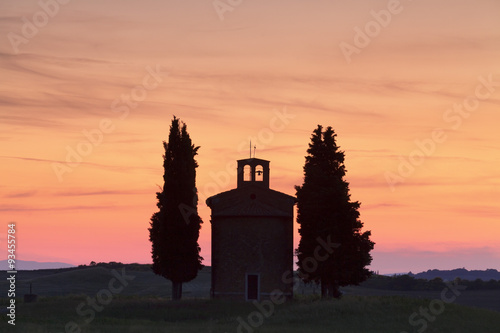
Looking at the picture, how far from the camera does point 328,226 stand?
190 feet

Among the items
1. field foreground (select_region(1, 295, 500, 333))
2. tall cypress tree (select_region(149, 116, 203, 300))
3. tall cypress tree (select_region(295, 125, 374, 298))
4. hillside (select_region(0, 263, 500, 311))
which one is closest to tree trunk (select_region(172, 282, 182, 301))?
tall cypress tree (select_region(149, 116, 203, 300))

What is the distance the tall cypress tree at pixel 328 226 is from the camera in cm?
5769

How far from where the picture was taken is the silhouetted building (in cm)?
5928

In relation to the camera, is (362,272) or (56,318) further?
→ (362,272)

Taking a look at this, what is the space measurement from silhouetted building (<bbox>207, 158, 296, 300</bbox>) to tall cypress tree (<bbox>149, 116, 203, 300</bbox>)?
5.47ft

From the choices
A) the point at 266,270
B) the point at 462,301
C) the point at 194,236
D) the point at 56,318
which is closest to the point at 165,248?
the point at 194,236

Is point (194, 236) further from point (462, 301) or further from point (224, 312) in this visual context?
point (462, 301)

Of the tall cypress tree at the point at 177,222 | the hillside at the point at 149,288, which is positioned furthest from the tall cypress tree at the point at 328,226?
the hillside at the point at 149,288

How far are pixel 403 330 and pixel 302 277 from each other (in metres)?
16.8

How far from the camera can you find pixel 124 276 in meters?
113

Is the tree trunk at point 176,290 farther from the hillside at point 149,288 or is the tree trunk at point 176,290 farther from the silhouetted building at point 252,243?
the hillside at point 149,288

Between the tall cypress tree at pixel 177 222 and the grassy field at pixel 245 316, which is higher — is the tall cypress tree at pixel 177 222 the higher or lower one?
the higher one

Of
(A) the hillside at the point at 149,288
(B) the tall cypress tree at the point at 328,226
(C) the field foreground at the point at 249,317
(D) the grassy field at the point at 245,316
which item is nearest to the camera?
(C) the field foreground at the point at 249,317

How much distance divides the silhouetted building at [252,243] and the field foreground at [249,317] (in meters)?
2.56
